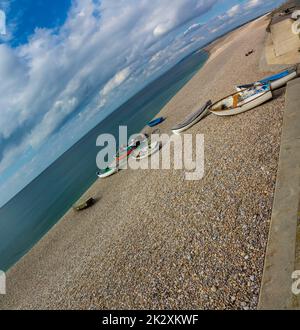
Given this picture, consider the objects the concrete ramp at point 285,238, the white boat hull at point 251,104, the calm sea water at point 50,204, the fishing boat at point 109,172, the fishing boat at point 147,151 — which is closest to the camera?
the concrete ramp at point 285,238

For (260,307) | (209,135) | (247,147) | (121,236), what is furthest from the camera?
(209,135)

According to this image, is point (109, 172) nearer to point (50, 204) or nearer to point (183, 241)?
point (183, 241)

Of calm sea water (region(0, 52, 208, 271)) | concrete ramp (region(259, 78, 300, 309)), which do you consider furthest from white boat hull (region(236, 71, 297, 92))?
calm sea water (region(0, 52, 208, 271))

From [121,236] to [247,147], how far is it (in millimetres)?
11594

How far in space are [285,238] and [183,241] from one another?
19.0 feet

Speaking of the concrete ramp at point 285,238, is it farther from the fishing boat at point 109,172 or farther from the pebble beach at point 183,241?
the fishing boat at point 109,172

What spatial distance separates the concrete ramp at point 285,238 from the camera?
692 centimetres

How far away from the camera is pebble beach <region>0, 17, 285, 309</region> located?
978 cm

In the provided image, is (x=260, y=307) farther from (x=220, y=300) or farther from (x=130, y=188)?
(x=130, y=188)

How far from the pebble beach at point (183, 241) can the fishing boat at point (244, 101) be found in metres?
0.64

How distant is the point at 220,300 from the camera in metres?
8.76

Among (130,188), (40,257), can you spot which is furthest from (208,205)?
(40,257)

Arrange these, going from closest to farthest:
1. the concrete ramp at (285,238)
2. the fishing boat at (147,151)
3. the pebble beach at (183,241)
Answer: the concrete ramp at (285,238) → the pebble beach at (183,241) → the fishing boat at (147,151)

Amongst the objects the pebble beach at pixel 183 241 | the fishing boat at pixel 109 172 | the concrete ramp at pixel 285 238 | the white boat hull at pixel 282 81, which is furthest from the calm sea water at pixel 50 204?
the concrete ramp at pixel 285 238
